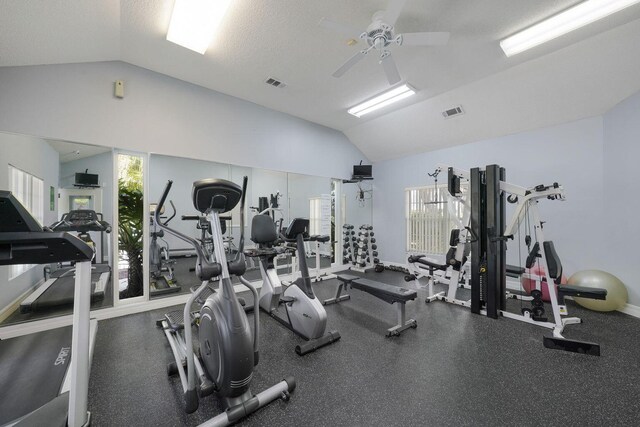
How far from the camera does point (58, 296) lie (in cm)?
322

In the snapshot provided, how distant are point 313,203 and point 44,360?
457cm

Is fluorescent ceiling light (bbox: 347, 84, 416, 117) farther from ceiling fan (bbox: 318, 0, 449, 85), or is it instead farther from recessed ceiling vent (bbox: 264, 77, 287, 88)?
ceiling fan (bbox: 318, 0, 449, 85)

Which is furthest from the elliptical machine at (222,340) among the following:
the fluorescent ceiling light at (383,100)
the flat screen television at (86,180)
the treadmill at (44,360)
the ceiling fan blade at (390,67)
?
the fluorescent ceiling light at (383,100)

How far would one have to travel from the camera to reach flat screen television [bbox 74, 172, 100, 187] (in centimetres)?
314

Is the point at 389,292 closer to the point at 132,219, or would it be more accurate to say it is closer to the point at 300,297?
the point at 300,297

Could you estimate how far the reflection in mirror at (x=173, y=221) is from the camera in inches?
146

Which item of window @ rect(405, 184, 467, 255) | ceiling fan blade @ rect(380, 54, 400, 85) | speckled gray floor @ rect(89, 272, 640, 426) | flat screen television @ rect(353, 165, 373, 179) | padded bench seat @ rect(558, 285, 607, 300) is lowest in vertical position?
speckled gray floor @ rect(89, 272, 640, 426)

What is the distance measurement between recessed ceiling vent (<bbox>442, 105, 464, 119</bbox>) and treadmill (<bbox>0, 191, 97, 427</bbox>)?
5.17 metres

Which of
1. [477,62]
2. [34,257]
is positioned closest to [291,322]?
[34,257]

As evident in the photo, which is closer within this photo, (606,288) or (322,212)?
(606,288)

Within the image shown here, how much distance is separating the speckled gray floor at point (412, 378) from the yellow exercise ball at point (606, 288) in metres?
0.24

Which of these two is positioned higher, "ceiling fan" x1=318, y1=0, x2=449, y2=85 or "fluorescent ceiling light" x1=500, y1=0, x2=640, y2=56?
"fluorescent ceiling light" x1=500, y1=0, x2=640, y2=56

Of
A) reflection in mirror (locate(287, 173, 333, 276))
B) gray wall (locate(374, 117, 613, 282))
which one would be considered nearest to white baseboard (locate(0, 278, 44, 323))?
reflection in mirror (locate(287, 173, 333, 276))

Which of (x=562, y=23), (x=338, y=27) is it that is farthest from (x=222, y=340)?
(x=562, y=23)
